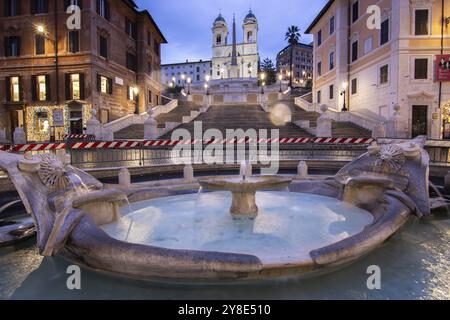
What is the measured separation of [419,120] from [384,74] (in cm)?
509

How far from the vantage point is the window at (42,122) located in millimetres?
30625

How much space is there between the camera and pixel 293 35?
82.4 meters

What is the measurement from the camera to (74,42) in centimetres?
2986

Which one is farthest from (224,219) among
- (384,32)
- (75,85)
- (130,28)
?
(130,28)

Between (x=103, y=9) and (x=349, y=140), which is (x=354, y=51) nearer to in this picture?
(x=349, y=140)

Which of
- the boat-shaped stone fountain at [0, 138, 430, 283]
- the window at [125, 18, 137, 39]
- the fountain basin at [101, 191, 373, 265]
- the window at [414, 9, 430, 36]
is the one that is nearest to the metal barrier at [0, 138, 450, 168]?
the boat-shaped stone fountain at [0, 138, 430, 283]

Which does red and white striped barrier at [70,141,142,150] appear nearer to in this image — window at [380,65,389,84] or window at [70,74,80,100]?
window at [70,74,80,100]

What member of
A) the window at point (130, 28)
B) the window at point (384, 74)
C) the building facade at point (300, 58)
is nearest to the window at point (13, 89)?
the window at point (130, 28)

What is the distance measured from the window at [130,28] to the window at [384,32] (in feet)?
Answer: 93.1

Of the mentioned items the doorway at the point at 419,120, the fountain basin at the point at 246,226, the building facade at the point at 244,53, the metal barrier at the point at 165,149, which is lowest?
the fountain basin at the point at 246,226

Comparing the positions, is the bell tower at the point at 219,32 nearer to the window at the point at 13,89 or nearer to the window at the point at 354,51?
the window at the point at 354,51
